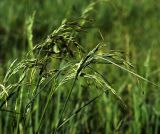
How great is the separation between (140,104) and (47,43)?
92 cm

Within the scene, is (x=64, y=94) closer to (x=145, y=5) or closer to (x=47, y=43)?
(x=47, y=43)

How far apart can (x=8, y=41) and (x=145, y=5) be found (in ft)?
5.08

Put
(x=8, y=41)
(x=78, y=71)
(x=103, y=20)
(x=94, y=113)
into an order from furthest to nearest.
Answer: (x=103, y=20), (x=8, y=41), (x=94, y=113), (x=78, y=71)

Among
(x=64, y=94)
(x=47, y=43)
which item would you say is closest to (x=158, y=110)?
(x=64, y=94)

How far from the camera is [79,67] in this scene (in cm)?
109

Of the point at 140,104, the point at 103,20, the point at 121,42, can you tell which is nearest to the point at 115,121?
the point at 140,104

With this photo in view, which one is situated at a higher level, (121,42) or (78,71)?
(121,42)

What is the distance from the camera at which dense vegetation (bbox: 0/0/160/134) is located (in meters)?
1.17

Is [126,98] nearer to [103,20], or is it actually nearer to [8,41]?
[8,41]

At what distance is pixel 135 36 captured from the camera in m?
3.97

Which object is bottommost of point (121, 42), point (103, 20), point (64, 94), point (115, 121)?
point (115, 121)

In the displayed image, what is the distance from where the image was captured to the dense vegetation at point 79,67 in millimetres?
1168

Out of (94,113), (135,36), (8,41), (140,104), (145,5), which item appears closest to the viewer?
(140,104)

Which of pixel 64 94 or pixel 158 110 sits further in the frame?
pixel 64 94
